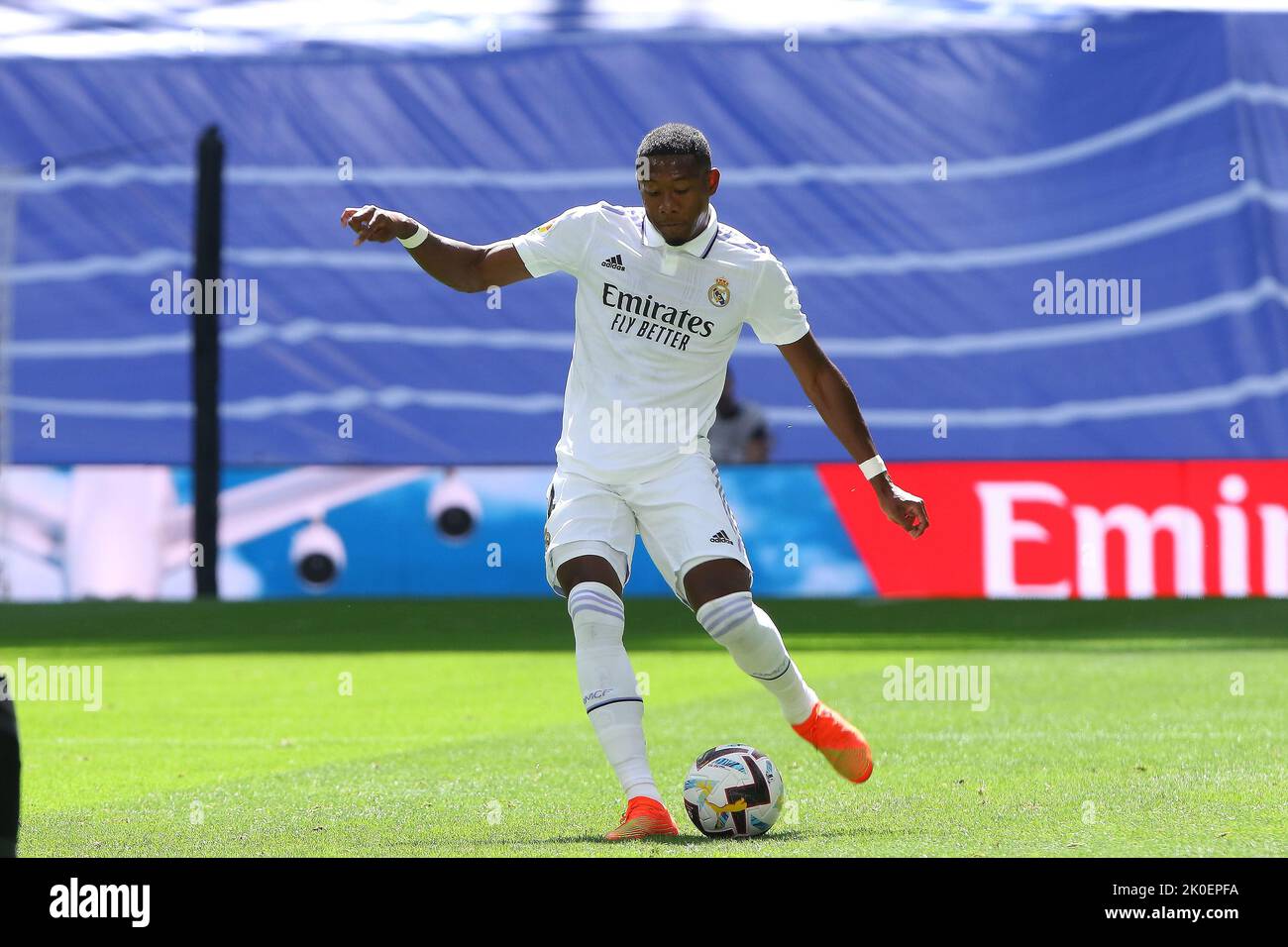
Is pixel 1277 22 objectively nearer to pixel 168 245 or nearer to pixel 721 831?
pixel 168 245

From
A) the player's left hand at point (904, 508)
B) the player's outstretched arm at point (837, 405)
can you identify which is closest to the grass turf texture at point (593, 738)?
the player's left hand at point (904, 508)

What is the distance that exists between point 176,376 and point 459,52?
19.9 ft

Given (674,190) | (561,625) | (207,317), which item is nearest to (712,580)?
(674,190)

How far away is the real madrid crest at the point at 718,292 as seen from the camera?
729 centimetres

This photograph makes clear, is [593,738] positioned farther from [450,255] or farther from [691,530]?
[450,255]

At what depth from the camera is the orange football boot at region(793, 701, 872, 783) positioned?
7660 millimetres

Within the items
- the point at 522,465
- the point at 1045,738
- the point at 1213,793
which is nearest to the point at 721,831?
the point at 1213,793

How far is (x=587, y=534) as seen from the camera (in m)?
7.21

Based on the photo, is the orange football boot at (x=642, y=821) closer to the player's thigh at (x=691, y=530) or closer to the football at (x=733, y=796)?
the football at (x=733, y=796)

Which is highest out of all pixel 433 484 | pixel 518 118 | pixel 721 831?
pixel 518 118

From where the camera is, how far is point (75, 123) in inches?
1185

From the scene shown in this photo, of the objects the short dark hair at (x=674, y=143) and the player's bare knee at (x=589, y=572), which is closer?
the short dark hair at (x=674, y=143)

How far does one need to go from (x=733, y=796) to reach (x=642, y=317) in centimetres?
162

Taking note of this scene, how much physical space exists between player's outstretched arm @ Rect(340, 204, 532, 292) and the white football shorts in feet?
2.39
